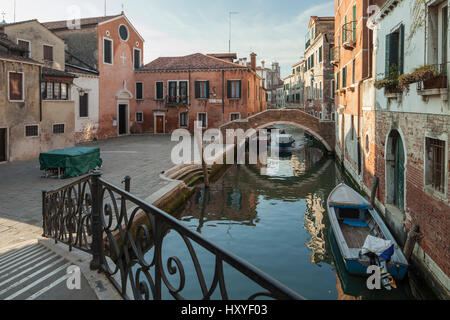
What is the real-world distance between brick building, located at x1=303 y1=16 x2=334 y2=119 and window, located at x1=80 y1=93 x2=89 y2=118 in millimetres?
17953

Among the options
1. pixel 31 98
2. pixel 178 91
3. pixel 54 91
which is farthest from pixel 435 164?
pixel 178 91

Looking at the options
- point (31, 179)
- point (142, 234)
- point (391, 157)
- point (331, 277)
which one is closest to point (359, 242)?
point (331, 277)

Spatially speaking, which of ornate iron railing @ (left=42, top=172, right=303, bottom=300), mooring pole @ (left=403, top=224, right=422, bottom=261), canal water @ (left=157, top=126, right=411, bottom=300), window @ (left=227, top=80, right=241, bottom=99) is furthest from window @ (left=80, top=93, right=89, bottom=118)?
mooring pole @ (left=403, top=224, right=422, bottom=261)

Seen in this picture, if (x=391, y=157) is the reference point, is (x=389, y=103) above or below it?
above

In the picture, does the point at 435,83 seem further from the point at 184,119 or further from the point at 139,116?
the point at 139,116

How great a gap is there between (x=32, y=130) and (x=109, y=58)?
11.8 m

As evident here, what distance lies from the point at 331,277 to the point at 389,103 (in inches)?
186

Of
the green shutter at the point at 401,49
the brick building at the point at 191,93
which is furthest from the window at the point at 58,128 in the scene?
the green shutter at the point at 401,49

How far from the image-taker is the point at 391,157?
9789mm

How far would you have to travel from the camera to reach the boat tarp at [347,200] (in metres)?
9.23

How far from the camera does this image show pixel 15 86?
624 inches

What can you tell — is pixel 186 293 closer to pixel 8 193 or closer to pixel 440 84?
pixel 440 84

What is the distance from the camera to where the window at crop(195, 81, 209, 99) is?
29938mm

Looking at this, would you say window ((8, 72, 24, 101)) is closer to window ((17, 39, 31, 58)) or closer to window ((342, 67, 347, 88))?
window ((17, 39, 31, 58))
